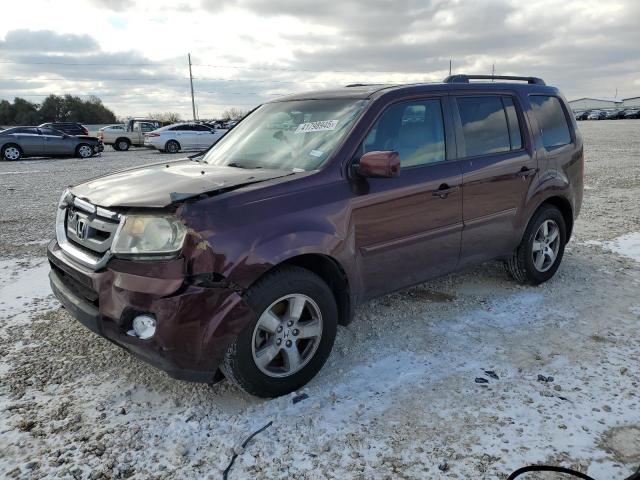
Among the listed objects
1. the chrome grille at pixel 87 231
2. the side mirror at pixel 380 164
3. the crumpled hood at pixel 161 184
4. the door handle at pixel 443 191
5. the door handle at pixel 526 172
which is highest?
the side mirror at pixel 380 164

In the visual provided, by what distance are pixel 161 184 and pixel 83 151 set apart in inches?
824

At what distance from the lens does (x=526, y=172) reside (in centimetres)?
464

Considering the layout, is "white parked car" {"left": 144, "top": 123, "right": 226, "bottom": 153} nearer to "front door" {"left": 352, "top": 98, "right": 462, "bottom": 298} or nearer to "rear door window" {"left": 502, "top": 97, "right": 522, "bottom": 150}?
"rear door window" {"left": 502, "top": 97, "right": 522, "bottom": 150}

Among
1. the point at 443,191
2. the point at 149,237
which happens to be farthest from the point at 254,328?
the point at 443,191

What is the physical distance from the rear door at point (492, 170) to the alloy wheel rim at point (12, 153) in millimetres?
20976

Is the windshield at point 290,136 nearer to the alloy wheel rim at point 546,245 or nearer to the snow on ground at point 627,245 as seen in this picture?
the alloy wheel rim at point 546,245

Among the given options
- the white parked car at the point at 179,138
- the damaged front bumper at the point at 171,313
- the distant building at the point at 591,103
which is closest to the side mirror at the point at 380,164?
the damaged front bumper at the point at 171,313

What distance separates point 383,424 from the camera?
291cm

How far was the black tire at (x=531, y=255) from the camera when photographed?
485 centimetres

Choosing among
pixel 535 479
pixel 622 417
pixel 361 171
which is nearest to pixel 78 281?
pixel 361 171

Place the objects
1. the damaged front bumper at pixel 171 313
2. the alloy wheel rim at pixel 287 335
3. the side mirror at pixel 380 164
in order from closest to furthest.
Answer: the damaged front bumper at pixel 171 313, the alloy wheel rim at pixel 287 335, the side mirror at pixel 380 164

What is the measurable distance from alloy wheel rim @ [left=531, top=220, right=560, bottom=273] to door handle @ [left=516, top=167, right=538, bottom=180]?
54 centimetres

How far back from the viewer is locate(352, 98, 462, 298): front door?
11.5ft

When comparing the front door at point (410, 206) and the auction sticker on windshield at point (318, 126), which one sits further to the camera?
the auction sticker on windshield at point (318, 126)
